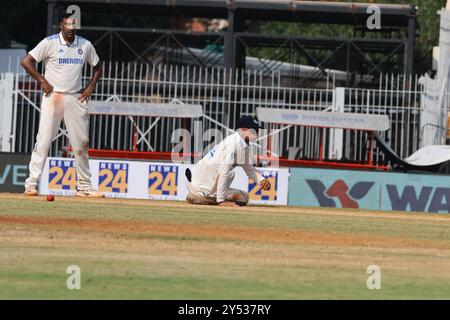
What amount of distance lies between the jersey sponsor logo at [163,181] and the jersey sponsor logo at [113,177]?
47 centimetres

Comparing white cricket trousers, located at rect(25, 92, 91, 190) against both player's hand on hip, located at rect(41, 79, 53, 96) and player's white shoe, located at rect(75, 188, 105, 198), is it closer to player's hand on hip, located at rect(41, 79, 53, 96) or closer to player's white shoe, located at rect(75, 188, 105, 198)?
player's hand on hip, located at rect(41, 79, 53, 96)

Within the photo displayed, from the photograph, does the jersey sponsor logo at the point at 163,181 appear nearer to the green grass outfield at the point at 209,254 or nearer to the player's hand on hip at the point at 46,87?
the player's hand on hip at the point at 46,87

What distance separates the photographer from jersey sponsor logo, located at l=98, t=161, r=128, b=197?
76.5ft

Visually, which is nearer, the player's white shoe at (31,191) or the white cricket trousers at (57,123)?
the white cricket trousers at (57,123)

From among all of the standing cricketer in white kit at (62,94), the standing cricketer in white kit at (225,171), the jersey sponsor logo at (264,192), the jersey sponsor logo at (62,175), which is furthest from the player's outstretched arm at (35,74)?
the jersey sponsor logo at (264,192)

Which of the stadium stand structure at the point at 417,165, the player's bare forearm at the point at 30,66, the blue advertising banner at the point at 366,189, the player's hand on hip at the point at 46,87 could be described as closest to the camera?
the player's hand on hip at the point at 46,87

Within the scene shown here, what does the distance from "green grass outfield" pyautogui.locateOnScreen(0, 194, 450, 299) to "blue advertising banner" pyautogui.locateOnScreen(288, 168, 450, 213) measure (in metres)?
5.48

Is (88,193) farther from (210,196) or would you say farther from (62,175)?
(62,175)

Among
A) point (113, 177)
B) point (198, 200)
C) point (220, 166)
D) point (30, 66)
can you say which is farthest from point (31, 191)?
point (113, 177)

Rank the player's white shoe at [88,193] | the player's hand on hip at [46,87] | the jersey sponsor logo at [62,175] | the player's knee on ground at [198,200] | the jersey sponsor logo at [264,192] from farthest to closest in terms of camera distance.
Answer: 1. the jersey sponsor logo at [264,192]
2. the jersey sponsor logo at [62,175]
3. the player's knee on ground at [198,200]
4. the player's white shoe at [88,193]
5. the player's hand on hip at [46,87]

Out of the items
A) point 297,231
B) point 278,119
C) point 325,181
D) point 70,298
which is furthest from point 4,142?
point 70,298

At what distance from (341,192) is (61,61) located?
694 cm

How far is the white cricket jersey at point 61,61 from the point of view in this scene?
18.5 m
